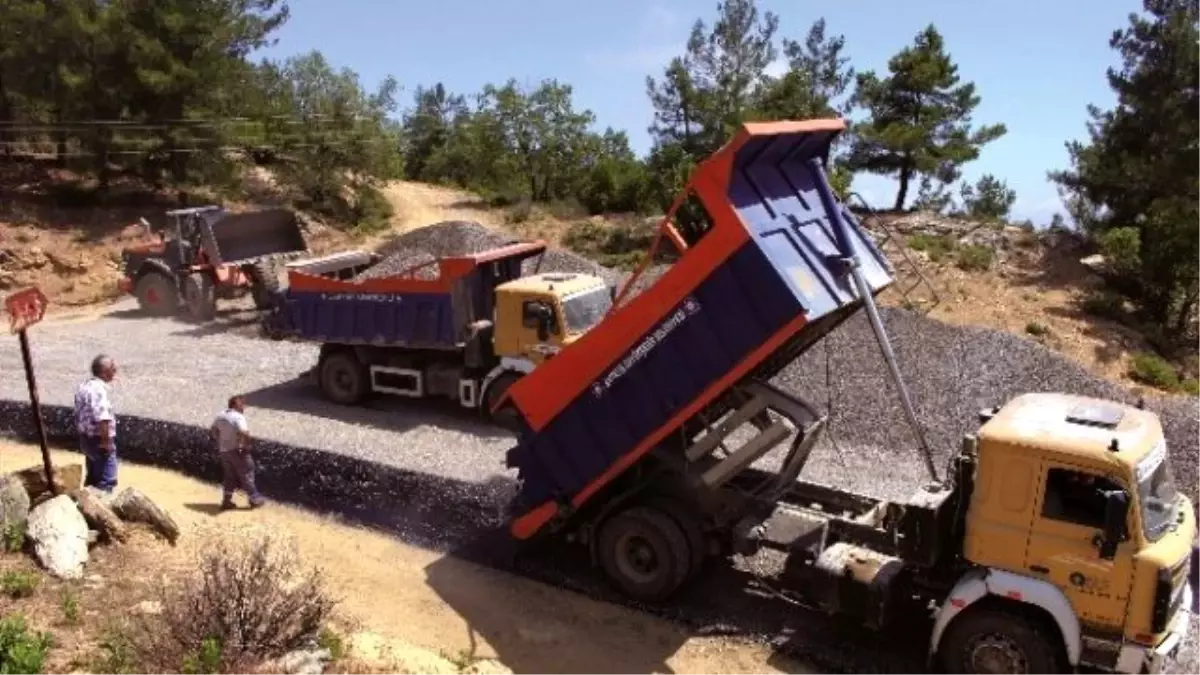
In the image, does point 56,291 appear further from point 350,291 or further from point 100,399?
point 100,399

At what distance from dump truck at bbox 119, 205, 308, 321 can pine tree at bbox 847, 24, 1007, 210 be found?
48.1 feet

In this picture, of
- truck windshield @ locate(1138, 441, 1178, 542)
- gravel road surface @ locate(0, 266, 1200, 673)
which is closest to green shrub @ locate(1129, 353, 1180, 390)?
gravel road surface @ locate(0, 266, 1200, 673)

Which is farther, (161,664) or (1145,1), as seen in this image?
(1145,1)

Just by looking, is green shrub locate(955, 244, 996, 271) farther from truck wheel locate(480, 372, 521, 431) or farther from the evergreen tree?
truck wheel locate(480, 372, 521, 431)

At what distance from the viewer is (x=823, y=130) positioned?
8719 millimetres

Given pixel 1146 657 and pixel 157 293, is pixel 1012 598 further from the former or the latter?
pixel 157 293

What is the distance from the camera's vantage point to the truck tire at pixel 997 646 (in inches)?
277

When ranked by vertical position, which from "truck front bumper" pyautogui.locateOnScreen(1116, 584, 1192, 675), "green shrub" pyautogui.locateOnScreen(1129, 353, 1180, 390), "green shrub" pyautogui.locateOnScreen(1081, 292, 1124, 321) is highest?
"green shrub" pyautogui.locateOnScreen(1081, 292, 1124, 321)

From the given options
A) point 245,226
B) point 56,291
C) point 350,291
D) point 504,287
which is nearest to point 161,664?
point 504,287

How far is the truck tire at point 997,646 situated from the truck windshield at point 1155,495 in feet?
3.49

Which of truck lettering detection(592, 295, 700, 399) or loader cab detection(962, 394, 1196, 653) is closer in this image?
loader cab detection(962, 394, 1196, 653)

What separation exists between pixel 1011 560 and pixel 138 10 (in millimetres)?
26008

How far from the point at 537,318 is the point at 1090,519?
7.40 metres

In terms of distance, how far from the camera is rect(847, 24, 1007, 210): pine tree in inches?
992
